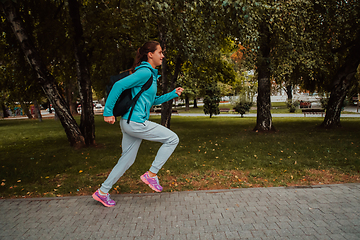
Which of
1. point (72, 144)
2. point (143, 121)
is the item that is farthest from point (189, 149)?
point (143, 121)

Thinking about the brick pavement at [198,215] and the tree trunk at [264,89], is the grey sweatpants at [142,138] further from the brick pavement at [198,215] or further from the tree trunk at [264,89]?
the tree trunk at [264,89]

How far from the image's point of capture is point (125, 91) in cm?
363

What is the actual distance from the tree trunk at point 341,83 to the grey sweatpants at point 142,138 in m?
11.1

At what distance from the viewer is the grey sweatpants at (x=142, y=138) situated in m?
3.65

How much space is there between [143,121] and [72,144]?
602 cm

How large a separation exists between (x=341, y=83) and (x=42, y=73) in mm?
11969

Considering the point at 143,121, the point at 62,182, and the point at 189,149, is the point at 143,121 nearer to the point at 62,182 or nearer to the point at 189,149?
the point at 62,182

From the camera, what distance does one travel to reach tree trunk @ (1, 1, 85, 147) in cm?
727

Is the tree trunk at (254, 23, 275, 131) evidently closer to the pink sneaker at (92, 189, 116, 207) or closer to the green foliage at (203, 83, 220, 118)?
the pink sneaker at (92, 189, 116, 207)

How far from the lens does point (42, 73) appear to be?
25.5 ft

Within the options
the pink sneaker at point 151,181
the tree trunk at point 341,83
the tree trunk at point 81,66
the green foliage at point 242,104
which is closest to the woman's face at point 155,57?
the pink sneaker at point 151,181

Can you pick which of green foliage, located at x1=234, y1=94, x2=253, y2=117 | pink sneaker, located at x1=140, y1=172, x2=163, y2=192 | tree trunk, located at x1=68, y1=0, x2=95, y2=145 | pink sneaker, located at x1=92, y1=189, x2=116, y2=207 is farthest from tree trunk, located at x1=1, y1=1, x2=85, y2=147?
green foliage, located at x1=234, y1=94, x2=253, y2=117

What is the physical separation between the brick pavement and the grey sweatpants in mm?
537

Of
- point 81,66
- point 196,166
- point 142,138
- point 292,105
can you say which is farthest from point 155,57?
point 292,105
